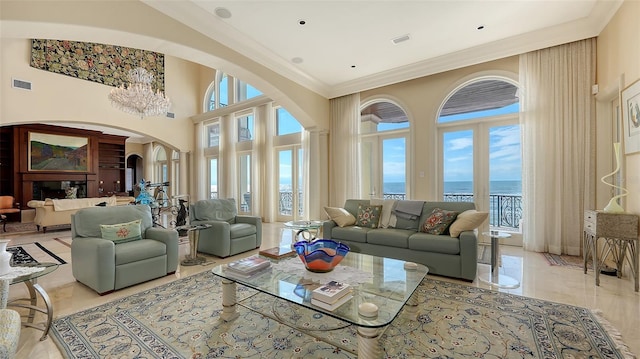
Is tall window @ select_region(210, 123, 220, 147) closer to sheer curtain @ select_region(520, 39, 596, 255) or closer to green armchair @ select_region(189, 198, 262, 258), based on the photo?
green armchair @ select_region(189, 198, 262, 258)

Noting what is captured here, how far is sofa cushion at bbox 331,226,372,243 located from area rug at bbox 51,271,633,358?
129 cm

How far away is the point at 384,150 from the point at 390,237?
2.82m

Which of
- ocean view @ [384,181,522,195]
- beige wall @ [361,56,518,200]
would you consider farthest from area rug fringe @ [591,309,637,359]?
beige wall @ [361,56,518,200]

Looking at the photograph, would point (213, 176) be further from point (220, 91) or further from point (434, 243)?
point (434, 243)

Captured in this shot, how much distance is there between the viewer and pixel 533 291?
2701 mm

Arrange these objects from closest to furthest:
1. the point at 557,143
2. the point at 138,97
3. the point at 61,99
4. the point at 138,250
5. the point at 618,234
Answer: the point at 618,234 < the point at 138,250 < the point at 557,143 < the point at 138,97 < the point at 61,99

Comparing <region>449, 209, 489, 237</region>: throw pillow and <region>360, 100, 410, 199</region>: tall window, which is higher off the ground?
<region>360, 100, 410, 199</region>: tall window

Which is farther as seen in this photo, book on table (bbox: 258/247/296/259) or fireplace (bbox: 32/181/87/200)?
fireplace (bbox: 32/181/87/200)

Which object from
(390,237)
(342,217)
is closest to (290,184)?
(342,217)

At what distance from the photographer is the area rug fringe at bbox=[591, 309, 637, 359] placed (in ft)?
5.70

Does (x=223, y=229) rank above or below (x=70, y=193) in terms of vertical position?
below

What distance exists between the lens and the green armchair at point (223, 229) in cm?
388

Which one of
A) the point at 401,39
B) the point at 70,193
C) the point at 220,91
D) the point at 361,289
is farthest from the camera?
the point at 220,91

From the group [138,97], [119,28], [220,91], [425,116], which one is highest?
[220,91]
